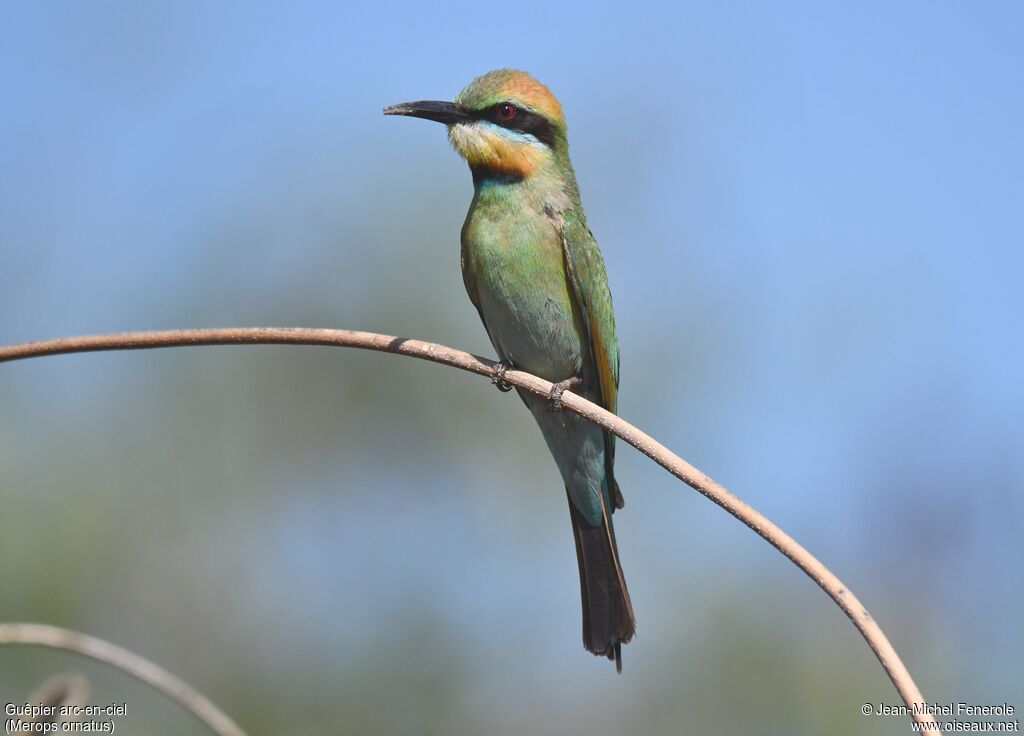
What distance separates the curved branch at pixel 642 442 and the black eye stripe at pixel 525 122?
1686 millimetres

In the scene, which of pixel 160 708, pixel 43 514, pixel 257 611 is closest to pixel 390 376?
pixel 257 611

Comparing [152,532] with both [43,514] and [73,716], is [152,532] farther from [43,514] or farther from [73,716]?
[73,716]

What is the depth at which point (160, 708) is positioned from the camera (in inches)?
171

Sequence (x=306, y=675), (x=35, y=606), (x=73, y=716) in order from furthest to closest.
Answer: (x=306, y=675)
(x=35, y=606)
(x=73, y=716)

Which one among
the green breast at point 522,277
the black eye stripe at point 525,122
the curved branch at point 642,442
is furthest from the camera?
the black eye stripe at point 525,122

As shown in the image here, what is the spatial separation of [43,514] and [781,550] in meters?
4.63

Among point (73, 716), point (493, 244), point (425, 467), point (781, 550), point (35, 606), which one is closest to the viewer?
point (781, 550)

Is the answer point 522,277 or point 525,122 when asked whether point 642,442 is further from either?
point 525,122

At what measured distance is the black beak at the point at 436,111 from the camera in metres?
3.09

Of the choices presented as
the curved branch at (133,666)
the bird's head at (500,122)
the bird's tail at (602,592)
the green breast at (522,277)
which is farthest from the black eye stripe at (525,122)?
the curved branch at (133,666)

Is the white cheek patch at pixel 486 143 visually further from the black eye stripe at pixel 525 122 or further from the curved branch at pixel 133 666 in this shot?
the curved branch at pixel 133 666

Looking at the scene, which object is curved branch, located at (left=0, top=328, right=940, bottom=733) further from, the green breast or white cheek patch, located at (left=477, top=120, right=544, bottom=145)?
white cheek patch, located at (left=477, top=120, right=544, bottom=145)

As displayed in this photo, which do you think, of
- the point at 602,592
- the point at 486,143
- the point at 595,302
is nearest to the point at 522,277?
the point at 595,302

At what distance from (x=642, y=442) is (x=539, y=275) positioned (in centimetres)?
171
